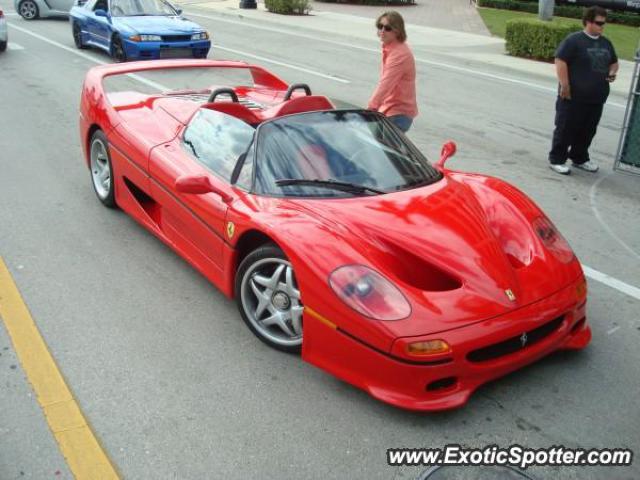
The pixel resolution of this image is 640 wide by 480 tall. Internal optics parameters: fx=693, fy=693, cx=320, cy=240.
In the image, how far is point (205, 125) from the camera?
4.87 meters

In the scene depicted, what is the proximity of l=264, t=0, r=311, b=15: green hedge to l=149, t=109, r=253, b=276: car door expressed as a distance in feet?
66.3

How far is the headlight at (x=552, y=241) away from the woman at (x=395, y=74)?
2.30 meters

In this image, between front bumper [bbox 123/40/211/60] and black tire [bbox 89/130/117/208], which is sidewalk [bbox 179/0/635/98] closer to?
front bumper [bbox 123/40/211/60]

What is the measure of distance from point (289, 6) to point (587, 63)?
1831cm

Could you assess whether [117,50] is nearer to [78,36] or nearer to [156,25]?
[156,25]

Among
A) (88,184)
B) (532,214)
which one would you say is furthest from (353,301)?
Answer: (88,184)

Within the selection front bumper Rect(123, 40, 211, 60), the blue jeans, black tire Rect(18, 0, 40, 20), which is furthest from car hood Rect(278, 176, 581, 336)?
black tire Rect(18, 0, 40, 20)

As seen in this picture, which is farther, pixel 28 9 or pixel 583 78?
pixel 28 9

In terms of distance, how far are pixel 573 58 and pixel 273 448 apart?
5.68m

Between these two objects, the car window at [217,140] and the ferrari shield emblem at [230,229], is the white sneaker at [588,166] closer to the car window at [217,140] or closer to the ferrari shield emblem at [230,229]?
the car window at [217,140]

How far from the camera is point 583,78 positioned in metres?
7.21

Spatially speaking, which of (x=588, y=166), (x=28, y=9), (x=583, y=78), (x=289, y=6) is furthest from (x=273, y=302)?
(x=289, y=6)

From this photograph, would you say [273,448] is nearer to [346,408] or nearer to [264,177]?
[346,408]

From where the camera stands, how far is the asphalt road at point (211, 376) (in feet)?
10.3
